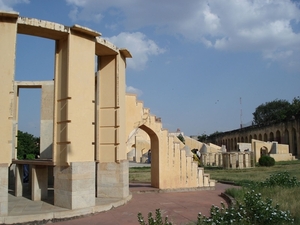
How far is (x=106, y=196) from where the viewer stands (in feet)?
35.0

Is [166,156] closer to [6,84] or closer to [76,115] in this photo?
[76,115]

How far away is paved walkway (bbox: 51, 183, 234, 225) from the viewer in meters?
7.96

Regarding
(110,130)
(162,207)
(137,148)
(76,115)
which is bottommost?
(162,207)

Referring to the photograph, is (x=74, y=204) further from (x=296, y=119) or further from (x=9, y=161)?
(x=296, y=119)

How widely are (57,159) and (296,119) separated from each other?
137 feet

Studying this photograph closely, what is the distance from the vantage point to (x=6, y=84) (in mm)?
7789

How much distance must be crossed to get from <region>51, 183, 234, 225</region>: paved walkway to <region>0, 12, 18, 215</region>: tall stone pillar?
1947 mm

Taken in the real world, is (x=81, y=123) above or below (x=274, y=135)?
below

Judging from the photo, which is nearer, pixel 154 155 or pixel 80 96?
pixel 80 96

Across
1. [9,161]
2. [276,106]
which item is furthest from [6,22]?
[276,106]

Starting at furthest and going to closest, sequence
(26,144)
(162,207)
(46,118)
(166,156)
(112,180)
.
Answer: (26,144)
(46,118)
(166,156)
(112,180)
(162,207)

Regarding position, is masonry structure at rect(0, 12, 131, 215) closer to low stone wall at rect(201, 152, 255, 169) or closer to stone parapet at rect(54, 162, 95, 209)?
stone parapet at rect(54, 162, 95, 209)

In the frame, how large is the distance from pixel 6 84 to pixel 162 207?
17.5ft

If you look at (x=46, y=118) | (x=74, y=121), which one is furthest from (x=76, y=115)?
(x=46, y=118)
